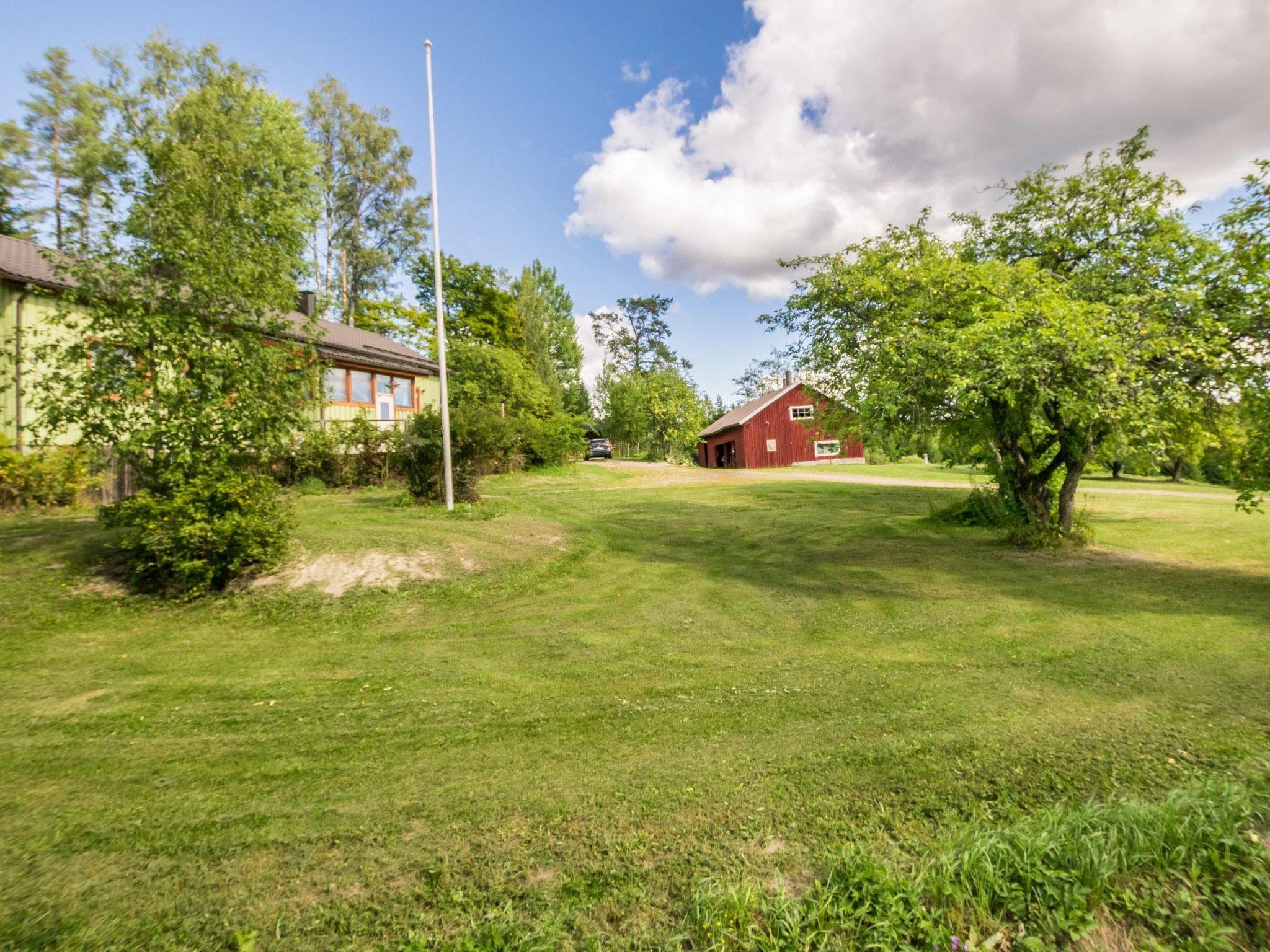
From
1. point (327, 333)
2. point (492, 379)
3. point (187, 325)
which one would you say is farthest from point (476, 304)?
point (187, 325)

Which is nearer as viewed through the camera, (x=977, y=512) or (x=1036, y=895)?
(x=1036, y=895)

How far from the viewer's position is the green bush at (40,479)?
34.2ft

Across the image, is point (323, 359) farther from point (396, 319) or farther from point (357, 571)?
point (396, 319)

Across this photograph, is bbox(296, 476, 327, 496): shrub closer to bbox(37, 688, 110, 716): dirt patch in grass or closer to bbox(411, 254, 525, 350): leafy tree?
bbox(37, 688, 110, 716): dirt patch in grass

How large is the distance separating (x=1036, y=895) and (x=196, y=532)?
828 cm

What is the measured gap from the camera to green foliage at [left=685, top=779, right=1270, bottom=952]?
2.37 meters

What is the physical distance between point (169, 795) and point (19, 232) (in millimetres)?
36234

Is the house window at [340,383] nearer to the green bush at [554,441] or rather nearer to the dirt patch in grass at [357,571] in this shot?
the green bush at [554,441]

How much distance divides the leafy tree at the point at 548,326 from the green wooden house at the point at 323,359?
40.9 feet

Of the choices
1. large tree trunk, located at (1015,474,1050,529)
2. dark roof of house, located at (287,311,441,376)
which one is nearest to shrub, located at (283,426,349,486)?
dark roof of house, located at (287,311,441,376)

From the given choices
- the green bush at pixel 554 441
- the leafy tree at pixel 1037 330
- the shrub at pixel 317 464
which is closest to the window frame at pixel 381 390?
the shrub at pixel 317 464

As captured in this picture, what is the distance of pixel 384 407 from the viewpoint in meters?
26.0

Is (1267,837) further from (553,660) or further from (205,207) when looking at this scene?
(205,207)

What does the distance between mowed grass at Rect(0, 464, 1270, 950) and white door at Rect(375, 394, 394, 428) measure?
17.0 meters
